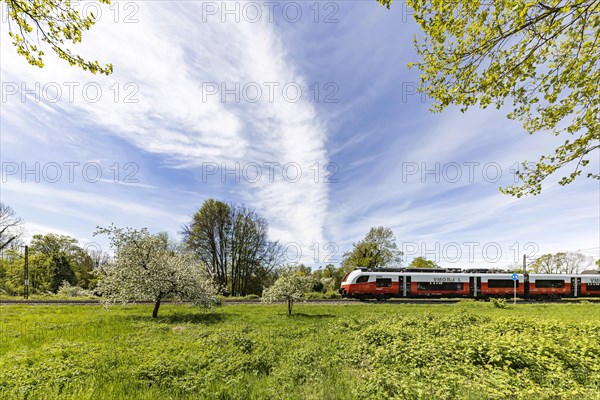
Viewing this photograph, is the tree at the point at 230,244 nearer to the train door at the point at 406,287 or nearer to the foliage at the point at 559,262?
the train door at the point at 406,287

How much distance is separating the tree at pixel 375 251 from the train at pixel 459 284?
14.9m

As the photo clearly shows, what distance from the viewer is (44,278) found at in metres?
38.8

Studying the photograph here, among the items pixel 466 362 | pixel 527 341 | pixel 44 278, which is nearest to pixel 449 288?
pixel 527 341

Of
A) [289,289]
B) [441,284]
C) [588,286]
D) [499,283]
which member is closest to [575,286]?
[588,286]

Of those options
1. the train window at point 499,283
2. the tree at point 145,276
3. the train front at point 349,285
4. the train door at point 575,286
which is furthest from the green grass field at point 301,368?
the train door at point 575,286

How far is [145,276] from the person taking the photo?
1443 centimetres

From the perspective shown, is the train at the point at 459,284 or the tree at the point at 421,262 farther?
the tree at the point at 421,262

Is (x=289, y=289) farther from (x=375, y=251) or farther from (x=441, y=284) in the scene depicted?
(x=375, y=251)

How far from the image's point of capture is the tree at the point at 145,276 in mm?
14328

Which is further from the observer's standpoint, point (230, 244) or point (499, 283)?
point (230, 244)

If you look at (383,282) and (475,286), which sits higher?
(383,282)

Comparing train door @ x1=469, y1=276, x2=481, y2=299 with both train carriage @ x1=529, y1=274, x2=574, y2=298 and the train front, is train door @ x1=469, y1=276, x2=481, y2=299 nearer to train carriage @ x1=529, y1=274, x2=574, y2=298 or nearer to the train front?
train carriage @ x1=529, y1=274, x2=574, y2=298

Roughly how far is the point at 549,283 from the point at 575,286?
11.2 ft

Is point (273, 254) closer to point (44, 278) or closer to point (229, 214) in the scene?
point (229, 214)
